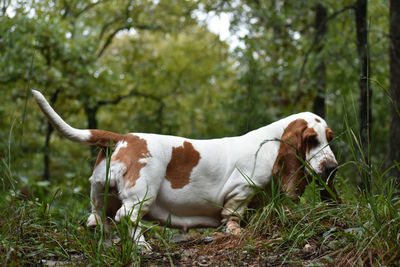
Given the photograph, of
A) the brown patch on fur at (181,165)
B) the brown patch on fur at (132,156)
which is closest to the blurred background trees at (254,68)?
the brown patch on fur at (181,165)

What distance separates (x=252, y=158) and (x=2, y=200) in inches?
73.8

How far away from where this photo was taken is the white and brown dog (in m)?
3.02

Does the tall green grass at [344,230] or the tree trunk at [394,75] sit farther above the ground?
the tree trunk at [394,75]

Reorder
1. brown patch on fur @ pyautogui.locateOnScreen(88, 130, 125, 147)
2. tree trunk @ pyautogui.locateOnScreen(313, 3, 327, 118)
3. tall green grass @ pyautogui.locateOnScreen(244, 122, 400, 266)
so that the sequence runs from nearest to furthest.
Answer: tall green grass @ pyautogui.locateOnScreen(244, 122, 400, 266) → brown patch on fur @ pyautogui.locateOnScreen(88, 130, 125, 147) → tree trunk @ pyautogui.locateOnScreen(313, 3, 327, 118)

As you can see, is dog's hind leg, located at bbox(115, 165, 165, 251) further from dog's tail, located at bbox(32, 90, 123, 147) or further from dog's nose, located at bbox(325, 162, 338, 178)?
dog's nose, located at bbox(325, 162, 338, 178)

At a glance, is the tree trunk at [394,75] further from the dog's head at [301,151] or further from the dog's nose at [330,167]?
the dog's nose at [330,167]

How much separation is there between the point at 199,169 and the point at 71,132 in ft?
3.36

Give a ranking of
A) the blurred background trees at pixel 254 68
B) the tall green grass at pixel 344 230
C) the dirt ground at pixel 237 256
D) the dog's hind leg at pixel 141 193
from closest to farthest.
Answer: the tall green grass at pixel 344 230, the dirt ground at pixel 237 256, the dog's hind leg at pixel 141 193, the blurred background trees at pixel 254 68

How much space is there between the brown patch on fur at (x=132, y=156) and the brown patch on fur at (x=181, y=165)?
0.24 m

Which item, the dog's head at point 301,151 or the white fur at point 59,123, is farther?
the dog's head at point 301,151

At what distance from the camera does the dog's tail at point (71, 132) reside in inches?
113

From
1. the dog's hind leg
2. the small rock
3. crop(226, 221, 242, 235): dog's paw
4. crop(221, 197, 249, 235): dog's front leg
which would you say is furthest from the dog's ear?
the dog's hind leg

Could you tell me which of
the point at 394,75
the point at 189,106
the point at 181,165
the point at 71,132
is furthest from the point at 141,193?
the point at 189,106

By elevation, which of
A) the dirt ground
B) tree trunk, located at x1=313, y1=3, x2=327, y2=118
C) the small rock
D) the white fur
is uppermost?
tree trunk, located at x1=313, y1=3, x2=327, y2=118
